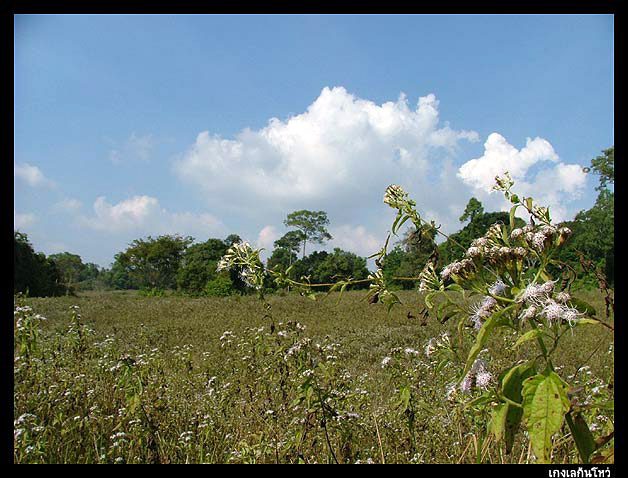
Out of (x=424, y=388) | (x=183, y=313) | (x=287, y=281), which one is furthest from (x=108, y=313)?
(x=287, y=281)

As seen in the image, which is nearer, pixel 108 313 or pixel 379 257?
pixel 379 257

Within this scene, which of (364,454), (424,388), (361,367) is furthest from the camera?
(361,367)

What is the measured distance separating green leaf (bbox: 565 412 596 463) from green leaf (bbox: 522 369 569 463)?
0.16 meters

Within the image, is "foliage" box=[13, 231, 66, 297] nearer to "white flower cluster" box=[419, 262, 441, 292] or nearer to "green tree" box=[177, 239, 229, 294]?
"green tree" box=[177, 239, 229, 294]

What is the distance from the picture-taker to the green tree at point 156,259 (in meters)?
47.6

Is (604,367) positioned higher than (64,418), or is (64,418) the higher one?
(64,418)

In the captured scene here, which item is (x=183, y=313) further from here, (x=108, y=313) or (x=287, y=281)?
(x=287, y=281)

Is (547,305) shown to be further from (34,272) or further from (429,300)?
(34,272)

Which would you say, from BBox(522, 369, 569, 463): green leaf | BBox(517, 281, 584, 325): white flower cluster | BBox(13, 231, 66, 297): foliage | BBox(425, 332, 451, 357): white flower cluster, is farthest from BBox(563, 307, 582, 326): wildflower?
BBox(13, 231, 66, 297): foliage

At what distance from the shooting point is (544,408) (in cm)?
94

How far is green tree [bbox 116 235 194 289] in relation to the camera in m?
47.6
